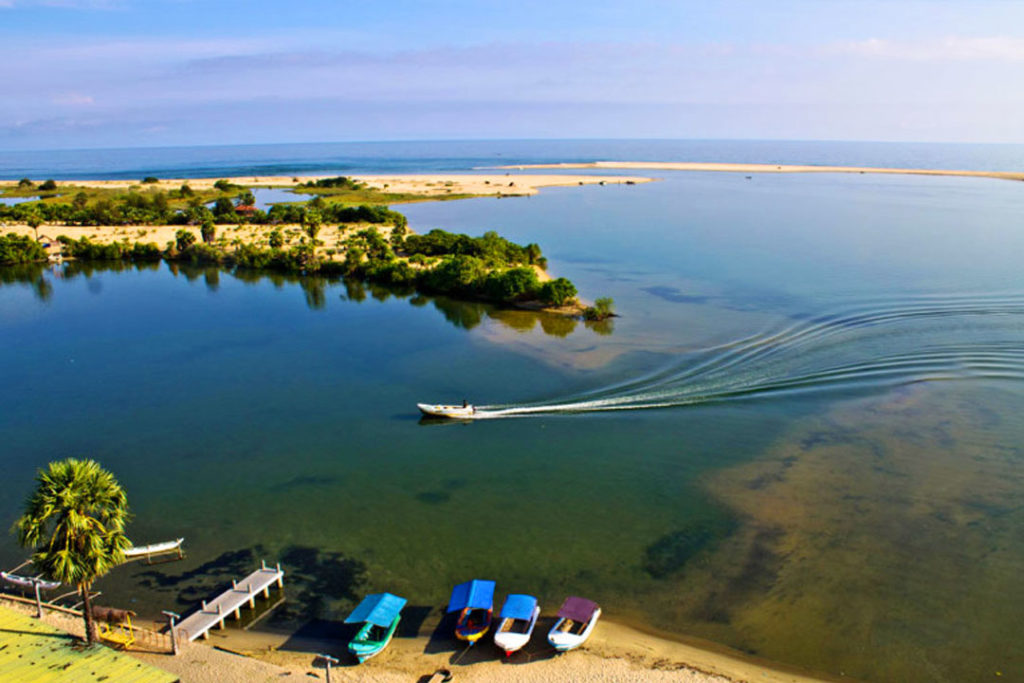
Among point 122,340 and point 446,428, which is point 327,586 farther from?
point 122,340

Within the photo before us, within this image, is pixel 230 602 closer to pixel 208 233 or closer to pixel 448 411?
pixel 448 411

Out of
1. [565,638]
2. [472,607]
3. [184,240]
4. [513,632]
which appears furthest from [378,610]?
[184,240]

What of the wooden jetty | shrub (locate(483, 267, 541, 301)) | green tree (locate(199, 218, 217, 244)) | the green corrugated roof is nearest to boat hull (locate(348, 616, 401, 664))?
the wooden jetty

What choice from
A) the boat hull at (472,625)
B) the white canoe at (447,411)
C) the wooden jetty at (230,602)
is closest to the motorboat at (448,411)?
the white canoe at (447,411)

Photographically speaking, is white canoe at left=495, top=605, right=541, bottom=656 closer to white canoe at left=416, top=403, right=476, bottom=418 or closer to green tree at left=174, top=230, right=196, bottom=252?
white canoe at left=416, top=403, right=476, bottom=418

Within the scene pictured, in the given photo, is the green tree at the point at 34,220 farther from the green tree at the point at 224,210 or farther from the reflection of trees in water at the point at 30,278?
the green tree at the point at 224,210

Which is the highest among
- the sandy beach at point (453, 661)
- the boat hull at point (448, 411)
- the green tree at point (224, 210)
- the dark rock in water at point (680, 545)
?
the green tree at point (224, 210)
